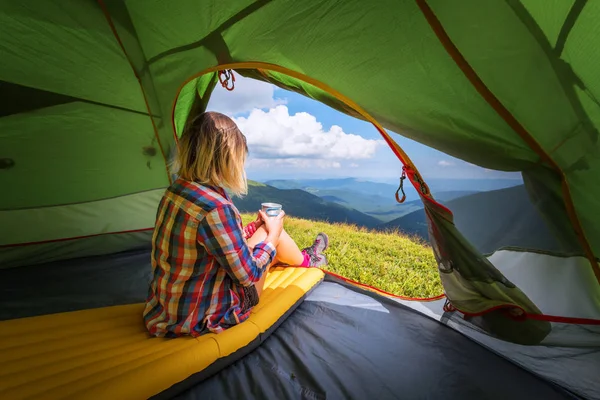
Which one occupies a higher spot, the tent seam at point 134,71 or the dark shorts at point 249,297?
the tent seam at point 134,71

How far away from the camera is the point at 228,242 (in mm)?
874

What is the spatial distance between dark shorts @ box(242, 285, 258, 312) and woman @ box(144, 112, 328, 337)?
2 cm

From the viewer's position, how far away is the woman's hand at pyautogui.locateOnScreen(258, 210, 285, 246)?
48.7 inches

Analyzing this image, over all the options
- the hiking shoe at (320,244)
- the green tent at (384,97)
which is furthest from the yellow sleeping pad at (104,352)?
the green tent at (384,97)

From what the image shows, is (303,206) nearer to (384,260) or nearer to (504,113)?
(384,260)

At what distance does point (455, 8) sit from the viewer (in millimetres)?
713

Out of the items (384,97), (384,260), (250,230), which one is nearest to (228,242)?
(250,230)

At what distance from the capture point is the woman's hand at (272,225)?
4.06 ft

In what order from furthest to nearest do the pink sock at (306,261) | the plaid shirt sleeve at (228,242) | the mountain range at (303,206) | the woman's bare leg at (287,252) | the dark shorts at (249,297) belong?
the mountain range at (303,206), the pink sock at (306,261), the woman's bare leg at (287,252), the dark shorts at (249,297), the plaid shirt sleeve at (228,242)

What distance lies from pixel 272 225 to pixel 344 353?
0.53 meters

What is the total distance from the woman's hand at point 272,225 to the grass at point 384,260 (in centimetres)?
65

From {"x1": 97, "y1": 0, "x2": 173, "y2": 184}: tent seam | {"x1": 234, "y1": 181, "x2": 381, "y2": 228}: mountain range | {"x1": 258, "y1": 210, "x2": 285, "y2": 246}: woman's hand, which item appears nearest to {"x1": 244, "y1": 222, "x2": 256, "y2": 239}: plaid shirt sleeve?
{"x1": 258, "y1": 210, "x2": 285, "y2": 246}: woman's hand

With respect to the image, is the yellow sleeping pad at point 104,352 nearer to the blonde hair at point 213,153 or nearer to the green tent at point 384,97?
the blonde hair at point 213,153

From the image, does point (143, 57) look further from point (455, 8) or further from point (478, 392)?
point (478, 392)
